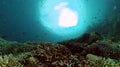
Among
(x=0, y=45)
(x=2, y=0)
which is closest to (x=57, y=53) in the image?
(x=0, y=45)

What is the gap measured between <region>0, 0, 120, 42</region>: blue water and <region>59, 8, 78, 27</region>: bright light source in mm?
886

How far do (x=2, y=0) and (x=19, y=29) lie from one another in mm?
7781

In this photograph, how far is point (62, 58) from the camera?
8234mm

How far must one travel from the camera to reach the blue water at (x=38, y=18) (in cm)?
5381

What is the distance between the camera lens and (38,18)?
56.4 m

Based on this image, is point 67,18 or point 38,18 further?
point 38,18

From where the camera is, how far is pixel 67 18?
52594mm

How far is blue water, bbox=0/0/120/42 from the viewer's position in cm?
5381

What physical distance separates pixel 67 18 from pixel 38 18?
751 centimetres

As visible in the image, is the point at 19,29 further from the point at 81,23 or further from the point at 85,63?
the point at 85,63

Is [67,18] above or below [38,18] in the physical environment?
below

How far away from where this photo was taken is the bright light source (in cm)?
5326

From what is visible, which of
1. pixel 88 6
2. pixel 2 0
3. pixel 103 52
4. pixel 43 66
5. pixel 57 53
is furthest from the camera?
pixel 88 6

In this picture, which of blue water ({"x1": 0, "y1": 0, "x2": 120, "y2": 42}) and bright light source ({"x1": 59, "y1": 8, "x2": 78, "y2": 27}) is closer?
bright light source ({"x1": 59, "y1": 8, "x2": 78, "y2": 27})
